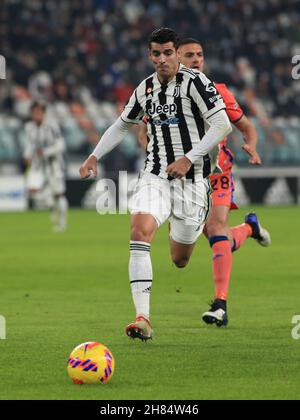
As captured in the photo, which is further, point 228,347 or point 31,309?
point 31,309

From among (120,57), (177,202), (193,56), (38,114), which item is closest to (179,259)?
(177,202)

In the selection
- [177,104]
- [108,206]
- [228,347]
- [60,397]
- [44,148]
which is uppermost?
[108,206]

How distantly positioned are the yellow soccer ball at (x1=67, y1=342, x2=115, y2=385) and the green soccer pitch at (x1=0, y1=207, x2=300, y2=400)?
6 centimetres

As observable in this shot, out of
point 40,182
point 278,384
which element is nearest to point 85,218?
point 40,182

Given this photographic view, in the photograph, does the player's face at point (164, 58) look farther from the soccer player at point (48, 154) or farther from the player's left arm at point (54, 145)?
the player's left arm at point (54, 145)

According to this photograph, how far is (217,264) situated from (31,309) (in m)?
1.78

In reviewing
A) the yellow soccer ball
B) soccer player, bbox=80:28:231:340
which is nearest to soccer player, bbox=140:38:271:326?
soccer player, bbox=80:28:231:340

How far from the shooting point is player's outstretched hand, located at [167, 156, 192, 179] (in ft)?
25.8

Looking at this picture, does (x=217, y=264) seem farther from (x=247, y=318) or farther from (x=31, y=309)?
(x=31, y=309)

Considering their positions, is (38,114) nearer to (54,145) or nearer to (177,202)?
(54,145)

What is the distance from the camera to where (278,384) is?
20.2 feet

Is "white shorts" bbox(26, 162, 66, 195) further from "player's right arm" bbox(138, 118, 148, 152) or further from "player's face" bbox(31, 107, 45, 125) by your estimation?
"player's right arm" bbox(138, 118, 148, 152)

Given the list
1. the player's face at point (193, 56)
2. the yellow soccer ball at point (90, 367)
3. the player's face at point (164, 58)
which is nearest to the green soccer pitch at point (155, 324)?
the yellow soccer ball at point (90, 367)

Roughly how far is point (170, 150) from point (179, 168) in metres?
0.47
